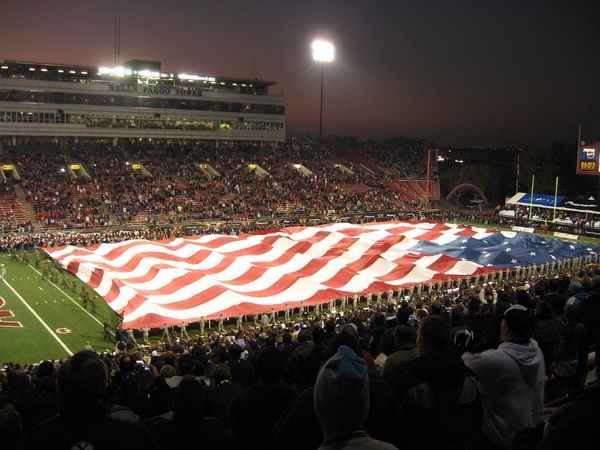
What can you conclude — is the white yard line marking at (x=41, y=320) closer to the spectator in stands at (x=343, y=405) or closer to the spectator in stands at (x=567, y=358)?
the spectator in stands at (x=567, y=358)

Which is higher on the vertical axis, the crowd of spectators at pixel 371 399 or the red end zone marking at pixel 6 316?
the crowd of spectators at pixel 371 399

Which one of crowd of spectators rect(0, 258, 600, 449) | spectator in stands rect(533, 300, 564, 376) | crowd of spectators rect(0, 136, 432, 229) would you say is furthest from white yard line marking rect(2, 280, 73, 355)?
spectator in stands rect(533, 300, 564, 376)

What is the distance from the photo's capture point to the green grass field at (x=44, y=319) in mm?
18109

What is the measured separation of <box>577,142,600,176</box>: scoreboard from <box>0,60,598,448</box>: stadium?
6.30 meters

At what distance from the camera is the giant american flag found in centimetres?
2116

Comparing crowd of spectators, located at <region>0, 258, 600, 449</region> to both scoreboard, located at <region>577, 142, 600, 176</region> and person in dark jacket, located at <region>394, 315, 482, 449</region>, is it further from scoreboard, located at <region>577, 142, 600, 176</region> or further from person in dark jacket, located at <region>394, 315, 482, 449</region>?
scoreboard, located at <region>577, 142, 600, 176</region>

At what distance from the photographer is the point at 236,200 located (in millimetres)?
49000

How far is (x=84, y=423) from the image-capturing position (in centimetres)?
272

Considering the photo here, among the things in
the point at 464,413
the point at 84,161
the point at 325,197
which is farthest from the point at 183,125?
the point at 464,413

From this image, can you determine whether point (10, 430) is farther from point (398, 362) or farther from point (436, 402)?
point (398, 362)

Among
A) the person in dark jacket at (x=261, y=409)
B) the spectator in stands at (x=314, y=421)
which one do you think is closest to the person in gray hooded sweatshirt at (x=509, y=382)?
the spectator in stands at (x=314, y=421)

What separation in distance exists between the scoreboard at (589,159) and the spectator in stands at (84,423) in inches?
1675

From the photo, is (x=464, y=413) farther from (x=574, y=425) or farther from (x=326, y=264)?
(x=326, y=264)

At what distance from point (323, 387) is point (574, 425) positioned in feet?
3.17
